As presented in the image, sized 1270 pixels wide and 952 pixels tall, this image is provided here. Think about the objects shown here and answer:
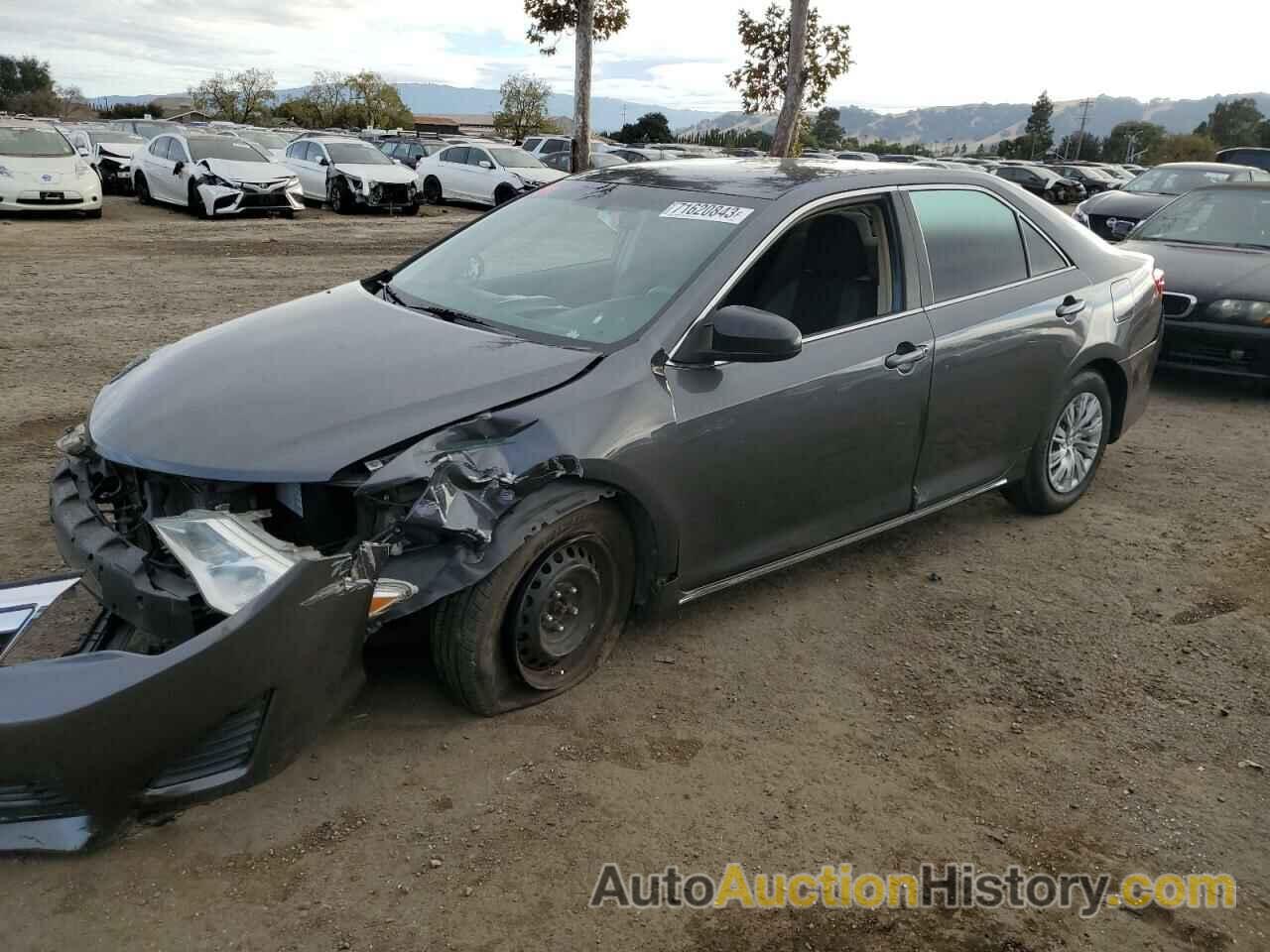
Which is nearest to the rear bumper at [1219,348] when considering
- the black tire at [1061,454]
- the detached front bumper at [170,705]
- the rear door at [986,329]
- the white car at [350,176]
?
the black tire at [1061,454]

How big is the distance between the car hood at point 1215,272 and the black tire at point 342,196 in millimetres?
15842

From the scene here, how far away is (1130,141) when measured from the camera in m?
83.1

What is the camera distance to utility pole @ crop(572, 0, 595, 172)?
25.6 m

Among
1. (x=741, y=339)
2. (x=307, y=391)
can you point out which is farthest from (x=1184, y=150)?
(x=307, y=391)

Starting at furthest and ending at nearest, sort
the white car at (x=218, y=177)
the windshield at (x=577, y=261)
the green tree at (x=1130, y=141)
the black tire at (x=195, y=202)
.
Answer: the green tree at (x=1130, y=141) < the black tire at (x=195, y=202) < the white car at (x=218, y=177) < the windshield at (x=577, y=261)

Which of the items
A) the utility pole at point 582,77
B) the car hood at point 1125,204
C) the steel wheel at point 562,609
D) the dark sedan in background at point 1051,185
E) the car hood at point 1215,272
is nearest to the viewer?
the steel wheel at point 562,609

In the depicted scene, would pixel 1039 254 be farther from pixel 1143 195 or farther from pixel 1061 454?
pixel 1143 195

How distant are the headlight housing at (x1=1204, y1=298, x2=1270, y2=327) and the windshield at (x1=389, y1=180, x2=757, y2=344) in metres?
5.40

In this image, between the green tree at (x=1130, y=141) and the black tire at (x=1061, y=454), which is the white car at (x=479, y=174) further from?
the green tree at (x=1130, y=141)

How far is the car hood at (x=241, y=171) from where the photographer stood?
1798 centimetres

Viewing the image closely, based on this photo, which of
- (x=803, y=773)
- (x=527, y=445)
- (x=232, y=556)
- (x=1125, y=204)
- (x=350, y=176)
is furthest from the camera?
(x=350, y=176)

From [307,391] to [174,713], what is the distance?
114 centimetres

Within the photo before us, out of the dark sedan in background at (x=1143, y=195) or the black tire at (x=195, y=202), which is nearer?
the dark sedan in background at (x=1143, y=195)

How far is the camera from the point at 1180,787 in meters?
3.30
